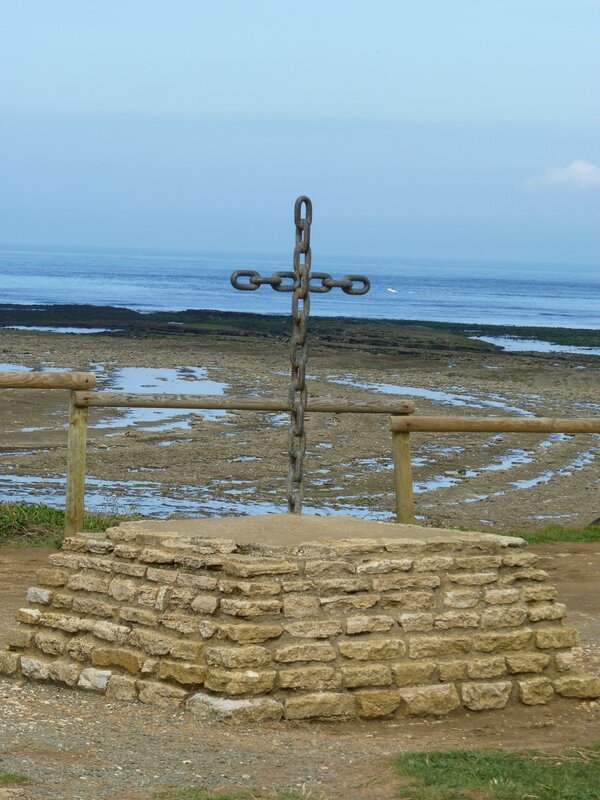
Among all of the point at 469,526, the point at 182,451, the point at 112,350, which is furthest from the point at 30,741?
the point at 112,350

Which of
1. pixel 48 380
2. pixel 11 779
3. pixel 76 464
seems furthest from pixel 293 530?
pixel 48 380

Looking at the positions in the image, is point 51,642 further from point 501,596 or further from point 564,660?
point 564,660

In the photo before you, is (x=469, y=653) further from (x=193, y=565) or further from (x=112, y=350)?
(x=112, y=350)

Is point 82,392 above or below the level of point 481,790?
above

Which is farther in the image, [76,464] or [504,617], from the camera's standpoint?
[76,464]

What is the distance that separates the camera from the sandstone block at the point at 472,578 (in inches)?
246

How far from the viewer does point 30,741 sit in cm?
532

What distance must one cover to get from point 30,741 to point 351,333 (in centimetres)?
3348

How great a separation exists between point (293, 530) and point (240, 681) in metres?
0.97

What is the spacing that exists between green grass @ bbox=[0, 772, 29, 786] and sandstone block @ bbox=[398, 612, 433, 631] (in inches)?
77.6

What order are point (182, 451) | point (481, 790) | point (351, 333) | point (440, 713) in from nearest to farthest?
point (481, 790)
point (440, 713)
point (182, 451)
point (351, 333)

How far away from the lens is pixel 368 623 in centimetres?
595

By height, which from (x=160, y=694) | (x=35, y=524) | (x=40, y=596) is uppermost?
(x=40, y=596)

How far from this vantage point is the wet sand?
43.4 feet
